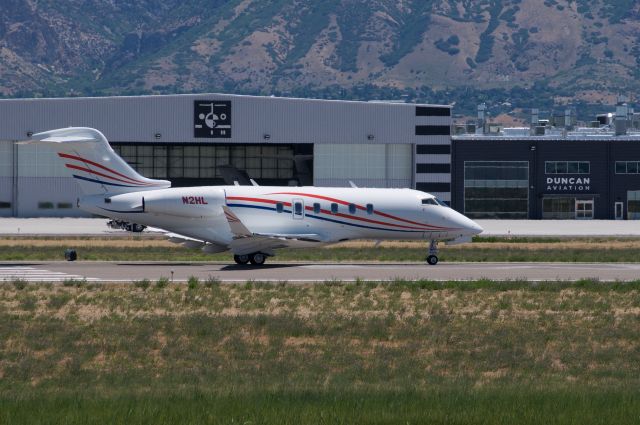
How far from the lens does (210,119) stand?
107312mm

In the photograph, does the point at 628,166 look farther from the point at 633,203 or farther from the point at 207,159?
the point at 207,159

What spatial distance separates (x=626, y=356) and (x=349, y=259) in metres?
28.0

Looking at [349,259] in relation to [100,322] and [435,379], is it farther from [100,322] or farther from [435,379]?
[435,379]

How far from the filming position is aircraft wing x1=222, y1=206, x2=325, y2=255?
46.8 metres

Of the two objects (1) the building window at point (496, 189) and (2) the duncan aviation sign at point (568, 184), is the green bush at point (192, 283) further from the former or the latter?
(2) the duncan aviation sign at point (568, 184)

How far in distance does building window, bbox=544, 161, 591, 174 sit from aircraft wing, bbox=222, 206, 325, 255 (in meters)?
73.0

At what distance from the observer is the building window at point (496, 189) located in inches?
4626

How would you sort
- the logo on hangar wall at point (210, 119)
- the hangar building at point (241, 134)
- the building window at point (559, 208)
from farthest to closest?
the building window at point (559, 208)
the logo on hangar wall at point (210, 119)
the hangar building at point (241, 134)

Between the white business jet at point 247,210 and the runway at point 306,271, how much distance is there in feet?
3.80

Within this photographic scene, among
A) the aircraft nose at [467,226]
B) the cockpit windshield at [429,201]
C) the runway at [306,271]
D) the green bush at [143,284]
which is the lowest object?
the green bush at [143,284]

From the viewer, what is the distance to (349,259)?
177 ft

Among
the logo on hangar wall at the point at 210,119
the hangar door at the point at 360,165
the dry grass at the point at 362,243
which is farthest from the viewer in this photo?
the hangar door at the point at 360,165

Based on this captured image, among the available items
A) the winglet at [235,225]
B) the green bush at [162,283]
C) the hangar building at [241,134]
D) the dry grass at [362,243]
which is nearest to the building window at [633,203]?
the hangar building at [241,134]

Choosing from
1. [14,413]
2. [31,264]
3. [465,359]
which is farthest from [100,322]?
[31,264]
